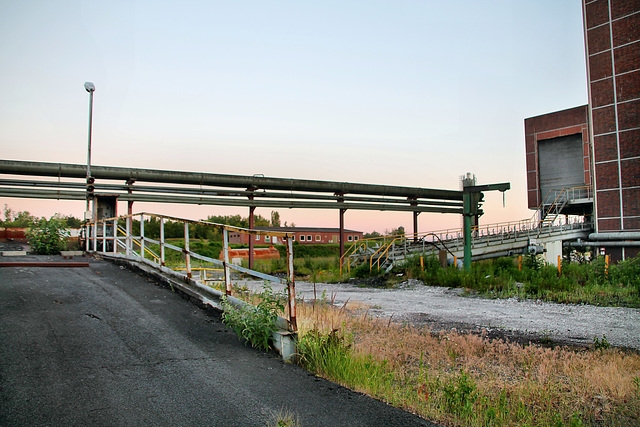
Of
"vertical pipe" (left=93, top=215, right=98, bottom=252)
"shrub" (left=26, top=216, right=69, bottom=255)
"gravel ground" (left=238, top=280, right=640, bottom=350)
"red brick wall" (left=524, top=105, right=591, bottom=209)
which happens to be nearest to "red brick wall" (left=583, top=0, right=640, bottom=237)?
"red brick wall" (left=524, top=105, right=591, bottom=209)

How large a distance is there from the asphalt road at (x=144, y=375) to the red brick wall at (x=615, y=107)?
2620 cm

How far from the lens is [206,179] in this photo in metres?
21.1

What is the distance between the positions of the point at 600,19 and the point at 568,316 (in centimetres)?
2335

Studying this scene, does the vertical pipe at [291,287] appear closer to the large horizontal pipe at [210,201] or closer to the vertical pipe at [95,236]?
the vertical pipe at [95,236]

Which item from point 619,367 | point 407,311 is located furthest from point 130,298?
point 619,367

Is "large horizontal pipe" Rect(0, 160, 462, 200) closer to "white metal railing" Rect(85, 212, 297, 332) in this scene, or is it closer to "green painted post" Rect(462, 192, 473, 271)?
"white metal railing" Rect(85, 212, 297, 332)

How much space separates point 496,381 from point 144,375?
160 inches

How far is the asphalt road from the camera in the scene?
11.7 ft

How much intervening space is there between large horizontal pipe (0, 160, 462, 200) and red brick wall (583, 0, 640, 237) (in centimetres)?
972

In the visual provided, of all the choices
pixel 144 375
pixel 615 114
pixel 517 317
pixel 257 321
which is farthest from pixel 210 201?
pixel 615 114

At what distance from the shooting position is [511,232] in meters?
28.4

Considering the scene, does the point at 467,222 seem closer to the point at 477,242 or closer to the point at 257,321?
the point at 477,242

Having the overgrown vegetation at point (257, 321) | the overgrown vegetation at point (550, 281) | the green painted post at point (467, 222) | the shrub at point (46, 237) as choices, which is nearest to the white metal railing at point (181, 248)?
the overgrown vegetation at point (257, 321)

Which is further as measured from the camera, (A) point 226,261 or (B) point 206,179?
(B) point 206,179
